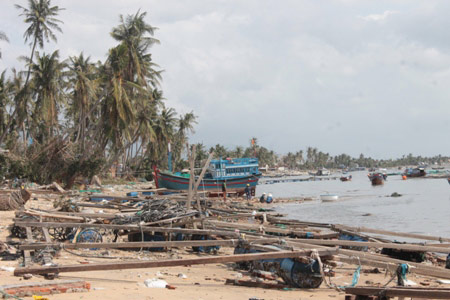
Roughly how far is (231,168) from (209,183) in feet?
9.65

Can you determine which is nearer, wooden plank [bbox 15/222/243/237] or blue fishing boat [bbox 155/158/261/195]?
wooden plank [bbox 15/222/243/237]

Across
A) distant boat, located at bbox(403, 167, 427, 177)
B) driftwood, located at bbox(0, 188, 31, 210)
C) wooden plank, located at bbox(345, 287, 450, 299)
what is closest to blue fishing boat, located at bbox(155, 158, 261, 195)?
driftwood, located at bbox(0, 188, 31, 210)

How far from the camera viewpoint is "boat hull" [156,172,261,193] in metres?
36.3

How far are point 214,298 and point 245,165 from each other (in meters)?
35.0

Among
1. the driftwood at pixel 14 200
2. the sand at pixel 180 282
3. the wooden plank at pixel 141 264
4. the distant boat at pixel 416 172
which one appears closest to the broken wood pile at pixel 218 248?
the wooden plank at pixel 141 264

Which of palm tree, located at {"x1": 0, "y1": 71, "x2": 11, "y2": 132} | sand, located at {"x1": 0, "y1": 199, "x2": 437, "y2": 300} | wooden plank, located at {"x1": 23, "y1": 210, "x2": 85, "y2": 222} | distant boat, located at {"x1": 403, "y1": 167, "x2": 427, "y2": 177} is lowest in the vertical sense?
sand, located at {"x1": 0, "y1": 199, "x2": 437, "y2": 300}

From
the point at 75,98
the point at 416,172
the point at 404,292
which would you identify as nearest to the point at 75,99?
the point at 75,98

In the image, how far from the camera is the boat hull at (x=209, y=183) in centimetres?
3634

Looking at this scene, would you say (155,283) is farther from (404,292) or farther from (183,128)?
(183,128)

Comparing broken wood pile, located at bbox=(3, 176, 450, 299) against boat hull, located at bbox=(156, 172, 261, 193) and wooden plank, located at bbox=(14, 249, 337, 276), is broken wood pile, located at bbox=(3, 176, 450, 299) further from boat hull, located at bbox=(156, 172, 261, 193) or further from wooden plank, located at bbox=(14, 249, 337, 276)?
boat hull, located at bbox=(156, 172, 261, 193)

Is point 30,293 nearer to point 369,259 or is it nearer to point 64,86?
point 369,259

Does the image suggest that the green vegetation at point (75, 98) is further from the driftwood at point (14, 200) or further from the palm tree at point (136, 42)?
the driftwood at point (14, 200)

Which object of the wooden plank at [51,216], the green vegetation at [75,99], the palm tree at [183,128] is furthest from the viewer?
the palm tree at [183,128]

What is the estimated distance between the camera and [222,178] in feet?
126
